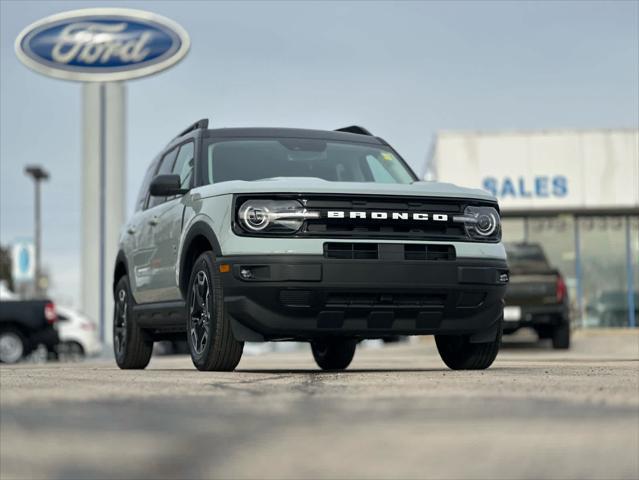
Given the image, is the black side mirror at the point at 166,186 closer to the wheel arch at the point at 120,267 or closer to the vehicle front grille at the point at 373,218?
the vehicle front grille at the point at 373,218

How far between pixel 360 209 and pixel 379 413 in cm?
359

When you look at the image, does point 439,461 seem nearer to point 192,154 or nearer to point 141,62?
point 192,154

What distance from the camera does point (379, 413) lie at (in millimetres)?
3318

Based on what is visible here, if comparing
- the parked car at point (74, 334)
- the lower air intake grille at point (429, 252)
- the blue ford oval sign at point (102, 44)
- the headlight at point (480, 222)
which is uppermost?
the blue ford oval sign at point (102, 44)

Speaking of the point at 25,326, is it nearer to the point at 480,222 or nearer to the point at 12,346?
the point at 12,346

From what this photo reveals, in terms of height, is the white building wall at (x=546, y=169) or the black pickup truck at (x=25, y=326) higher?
the white building wall at (x=546, y=169)

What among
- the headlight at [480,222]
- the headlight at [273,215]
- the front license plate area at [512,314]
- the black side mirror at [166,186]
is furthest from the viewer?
the front license plate area at [512,314]

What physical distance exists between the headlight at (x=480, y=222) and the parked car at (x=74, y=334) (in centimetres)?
2196

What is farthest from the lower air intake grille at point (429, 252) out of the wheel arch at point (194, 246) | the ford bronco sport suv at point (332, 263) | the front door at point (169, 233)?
the front door at point (169, 233)

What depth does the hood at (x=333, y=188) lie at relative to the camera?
22.4 feet

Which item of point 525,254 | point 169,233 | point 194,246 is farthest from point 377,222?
point 525,254

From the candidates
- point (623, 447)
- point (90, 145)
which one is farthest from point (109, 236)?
point (623, 447)

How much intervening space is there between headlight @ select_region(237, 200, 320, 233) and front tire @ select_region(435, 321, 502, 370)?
1.48m

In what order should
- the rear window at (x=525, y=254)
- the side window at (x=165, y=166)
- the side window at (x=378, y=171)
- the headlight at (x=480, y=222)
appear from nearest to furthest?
the headlight at (x=480, y=222), the side window at (x=378, y=171), the side window at (x=165, y=166), the rear window at (x=525, y=254)
